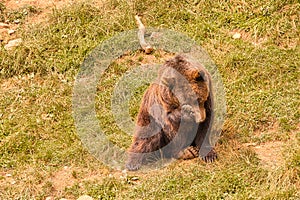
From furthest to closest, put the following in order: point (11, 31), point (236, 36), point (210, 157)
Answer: point (11, 31), point (236, 36), point (210, 157)

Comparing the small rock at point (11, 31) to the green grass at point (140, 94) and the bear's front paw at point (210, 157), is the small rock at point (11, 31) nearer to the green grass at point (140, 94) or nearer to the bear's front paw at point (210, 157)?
the green grass at point (140, 94)

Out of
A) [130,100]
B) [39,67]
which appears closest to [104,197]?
[130,100]

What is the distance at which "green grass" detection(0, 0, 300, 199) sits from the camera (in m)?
6.61

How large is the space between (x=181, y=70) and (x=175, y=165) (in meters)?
1.08

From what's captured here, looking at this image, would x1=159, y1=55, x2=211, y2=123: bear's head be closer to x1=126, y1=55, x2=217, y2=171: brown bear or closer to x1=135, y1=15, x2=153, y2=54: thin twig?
x1=126, y1=55, x2=217, y2=171: brown bear

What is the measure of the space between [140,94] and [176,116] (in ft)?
5.28

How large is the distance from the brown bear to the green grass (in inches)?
8.3

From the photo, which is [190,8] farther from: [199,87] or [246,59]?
[199,87]

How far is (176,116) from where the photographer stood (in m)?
6.81

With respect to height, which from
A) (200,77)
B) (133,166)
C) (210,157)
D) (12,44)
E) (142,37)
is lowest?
(133,166)

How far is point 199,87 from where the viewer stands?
662 cm

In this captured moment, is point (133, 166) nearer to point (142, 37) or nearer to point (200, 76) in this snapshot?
point (200, 76)

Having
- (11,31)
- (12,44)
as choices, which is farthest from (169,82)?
(11,31)

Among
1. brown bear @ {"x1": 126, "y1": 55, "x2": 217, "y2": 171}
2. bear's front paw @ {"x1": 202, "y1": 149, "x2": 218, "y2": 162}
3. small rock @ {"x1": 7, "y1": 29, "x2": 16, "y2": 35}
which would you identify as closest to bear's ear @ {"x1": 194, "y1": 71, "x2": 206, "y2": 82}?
brown bear @ {"x1": 126, "y1": 55, "x2": 217, "y2": 171}
